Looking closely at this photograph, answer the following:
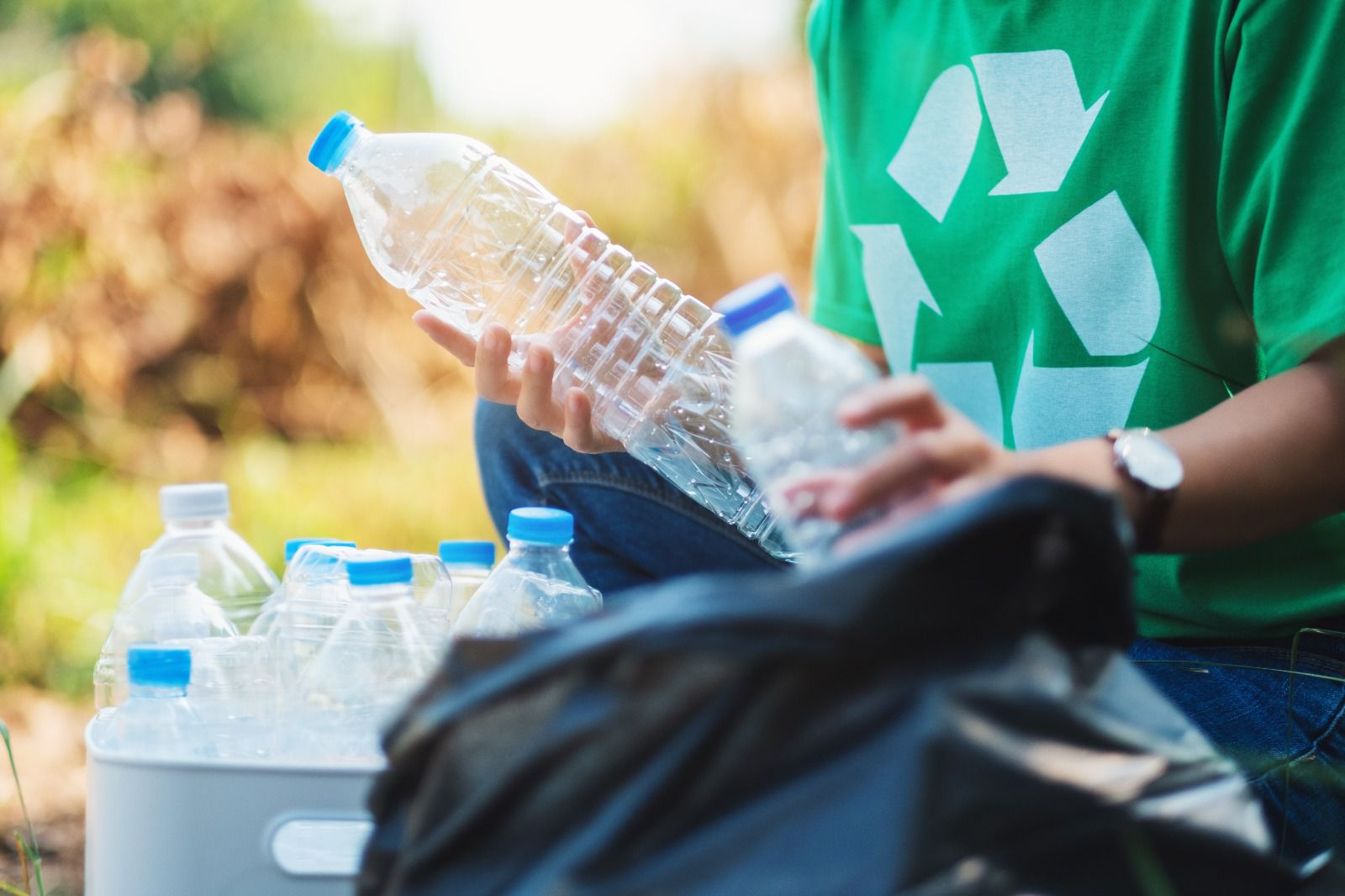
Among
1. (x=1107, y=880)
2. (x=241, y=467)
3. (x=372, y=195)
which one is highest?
(x=372, y=195)

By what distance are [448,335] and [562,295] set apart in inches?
12.8

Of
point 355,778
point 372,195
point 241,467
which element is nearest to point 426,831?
point 355,778

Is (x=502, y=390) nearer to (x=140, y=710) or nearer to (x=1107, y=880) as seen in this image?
(x=140, y=710)

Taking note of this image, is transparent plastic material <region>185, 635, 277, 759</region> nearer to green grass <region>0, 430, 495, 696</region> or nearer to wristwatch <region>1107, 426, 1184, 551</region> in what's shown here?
wristwatch <region>1107, 426, 1184, 551</region>

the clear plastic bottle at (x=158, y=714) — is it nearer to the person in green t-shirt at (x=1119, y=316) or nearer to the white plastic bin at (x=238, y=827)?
the white plastic bin at (x=238, y=827)

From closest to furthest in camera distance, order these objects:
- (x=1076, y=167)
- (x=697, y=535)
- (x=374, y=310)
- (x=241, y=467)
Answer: (x=1076, y=167) → (x=697, y=535) → (x=241, y=467) → (x=374, y=310)

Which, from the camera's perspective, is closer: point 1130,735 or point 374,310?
point 1130,735

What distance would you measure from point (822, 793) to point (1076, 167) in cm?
101

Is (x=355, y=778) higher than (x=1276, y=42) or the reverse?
the reverse

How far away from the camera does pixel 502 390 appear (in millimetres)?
1567

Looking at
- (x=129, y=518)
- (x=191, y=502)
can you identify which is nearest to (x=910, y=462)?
(x=191, y=502)

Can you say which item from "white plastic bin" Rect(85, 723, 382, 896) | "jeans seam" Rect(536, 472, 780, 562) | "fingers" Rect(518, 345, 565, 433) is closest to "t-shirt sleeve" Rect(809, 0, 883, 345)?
"jeans seam" Rect(536, 472, 780, 562)

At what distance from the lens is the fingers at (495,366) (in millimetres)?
1496

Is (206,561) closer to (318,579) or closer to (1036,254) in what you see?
(318,579)
